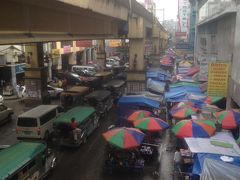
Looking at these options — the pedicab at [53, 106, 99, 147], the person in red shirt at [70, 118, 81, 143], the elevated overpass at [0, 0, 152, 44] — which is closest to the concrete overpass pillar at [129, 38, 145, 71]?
the elevated overpass at [0, 0, 152, 44]

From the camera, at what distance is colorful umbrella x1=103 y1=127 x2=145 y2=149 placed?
1464cm

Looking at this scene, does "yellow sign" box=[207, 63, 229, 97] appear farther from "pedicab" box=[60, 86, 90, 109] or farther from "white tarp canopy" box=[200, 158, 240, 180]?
"white tarp canopy" box=[200, 158, 240, 180]

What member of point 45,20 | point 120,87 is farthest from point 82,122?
point 120,87

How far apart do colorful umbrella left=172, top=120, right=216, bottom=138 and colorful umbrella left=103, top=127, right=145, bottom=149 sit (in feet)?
6.69

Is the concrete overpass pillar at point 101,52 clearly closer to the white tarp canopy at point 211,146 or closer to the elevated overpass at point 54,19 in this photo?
the elevated overpass at point 54,19

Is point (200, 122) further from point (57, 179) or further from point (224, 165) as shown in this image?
point (57, 179)

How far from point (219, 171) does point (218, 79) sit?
41.2 feet

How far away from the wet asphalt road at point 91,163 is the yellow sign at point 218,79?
442cm

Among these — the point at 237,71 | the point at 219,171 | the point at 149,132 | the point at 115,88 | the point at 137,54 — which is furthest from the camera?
the point at 115,88

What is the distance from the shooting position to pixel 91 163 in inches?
667

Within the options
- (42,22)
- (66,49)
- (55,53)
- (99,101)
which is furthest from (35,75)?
(66,49)

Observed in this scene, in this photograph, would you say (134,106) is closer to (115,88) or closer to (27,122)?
(27,122)

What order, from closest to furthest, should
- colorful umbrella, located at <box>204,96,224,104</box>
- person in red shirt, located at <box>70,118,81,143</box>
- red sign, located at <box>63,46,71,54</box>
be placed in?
person in red shirt, located at <box>70,118,81,143</box>, colorful umbrella, located at <box>204,96,224,104</box>, red sign, located at <box>63,46,71,54</box>

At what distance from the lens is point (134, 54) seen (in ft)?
95.3
